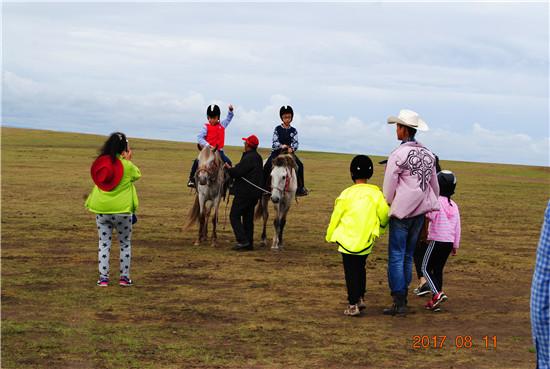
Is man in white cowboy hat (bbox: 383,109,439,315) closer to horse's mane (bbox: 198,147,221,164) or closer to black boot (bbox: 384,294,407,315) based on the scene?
black boot (bbox: 384,294,407,315)

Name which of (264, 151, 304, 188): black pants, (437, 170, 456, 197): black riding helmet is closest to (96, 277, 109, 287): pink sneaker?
(437, 170, 456, 197): black riding helmet

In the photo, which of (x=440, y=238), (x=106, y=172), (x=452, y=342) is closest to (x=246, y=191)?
(x=106, y=172)

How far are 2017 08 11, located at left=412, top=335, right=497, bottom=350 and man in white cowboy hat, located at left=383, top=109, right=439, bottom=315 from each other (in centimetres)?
121

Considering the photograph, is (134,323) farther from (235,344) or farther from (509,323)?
(509,323)

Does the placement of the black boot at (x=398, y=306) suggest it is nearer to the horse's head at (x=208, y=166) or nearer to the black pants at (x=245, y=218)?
the black pants at (x=245, y=218)

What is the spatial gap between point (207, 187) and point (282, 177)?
5.48 ft

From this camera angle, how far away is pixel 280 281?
12.5 meters

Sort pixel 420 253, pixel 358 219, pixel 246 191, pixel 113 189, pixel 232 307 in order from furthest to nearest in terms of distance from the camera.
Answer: pixel 246 191 < pixel 420 253 < pixel 113 189 < pixel 232 307 < pixel 358 219

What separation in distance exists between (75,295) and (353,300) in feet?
12.5

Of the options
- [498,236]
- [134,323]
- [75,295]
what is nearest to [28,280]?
[75,295]

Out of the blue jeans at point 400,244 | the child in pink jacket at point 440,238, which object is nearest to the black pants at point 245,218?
the child in pink jacket at point 440,238

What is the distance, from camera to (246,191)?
16.0 metres

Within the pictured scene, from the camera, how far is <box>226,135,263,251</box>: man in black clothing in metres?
16.0

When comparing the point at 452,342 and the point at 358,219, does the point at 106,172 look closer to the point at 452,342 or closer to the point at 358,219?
the point at 358,219
